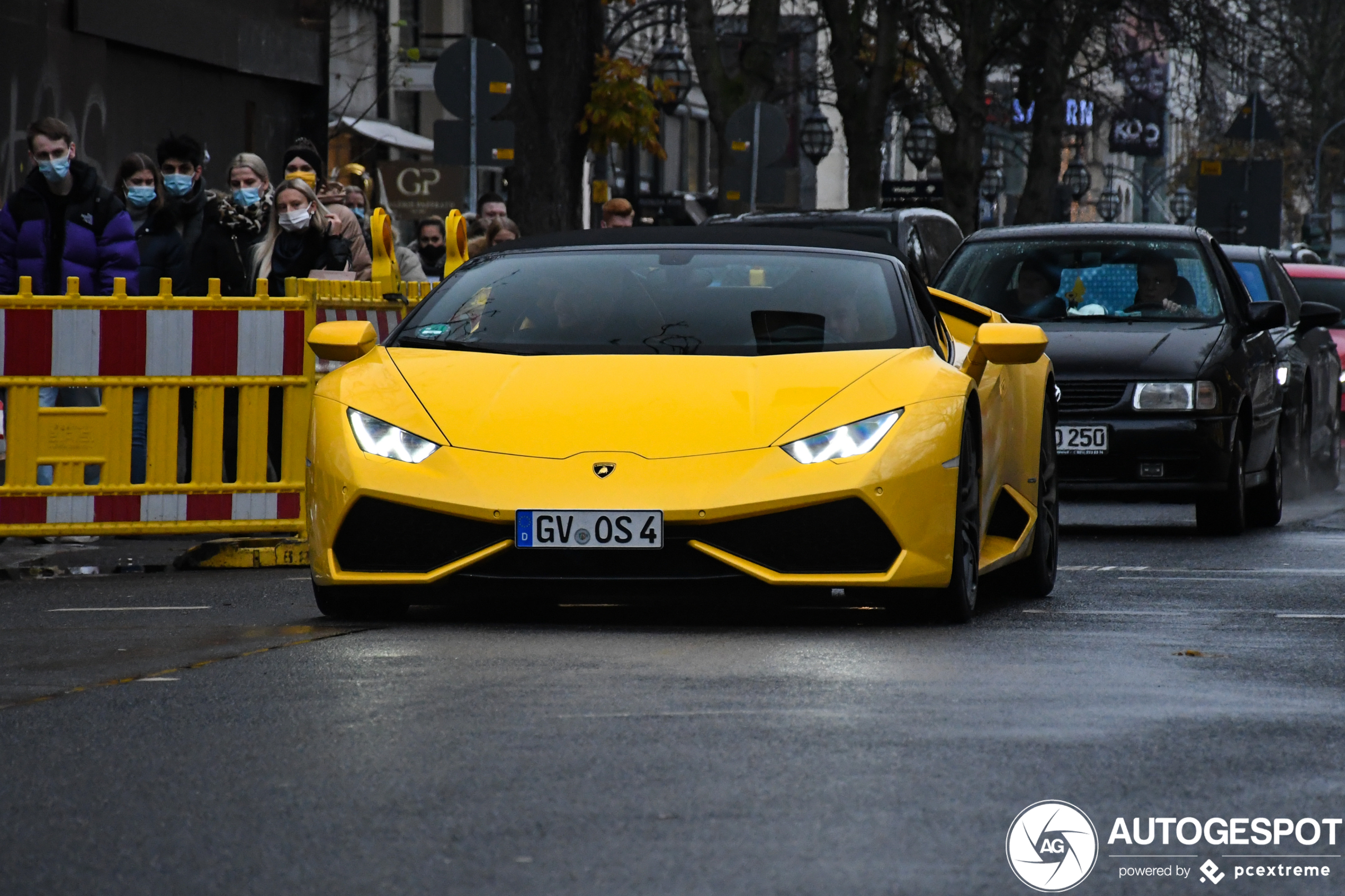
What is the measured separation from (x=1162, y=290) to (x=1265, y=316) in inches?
23.9

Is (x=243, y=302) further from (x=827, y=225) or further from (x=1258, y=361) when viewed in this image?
(x=827, y=225)

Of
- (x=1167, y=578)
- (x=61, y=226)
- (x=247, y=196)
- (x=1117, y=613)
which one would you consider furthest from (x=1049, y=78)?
(x=1117, y=613)

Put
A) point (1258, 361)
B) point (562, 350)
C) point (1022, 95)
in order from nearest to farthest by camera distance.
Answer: point (562, 350) < point (1258, 361) < point (1022, 95)

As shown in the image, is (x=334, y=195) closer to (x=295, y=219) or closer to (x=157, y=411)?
(x=295, y=219)

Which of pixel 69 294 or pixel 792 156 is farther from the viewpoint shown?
pixel 792 156

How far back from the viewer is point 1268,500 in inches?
574

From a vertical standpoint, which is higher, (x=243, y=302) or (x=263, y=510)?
(x=243, y=302)

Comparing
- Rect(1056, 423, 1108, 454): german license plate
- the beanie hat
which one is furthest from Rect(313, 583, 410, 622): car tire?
the beanie hat

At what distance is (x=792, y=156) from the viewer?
75.9 m

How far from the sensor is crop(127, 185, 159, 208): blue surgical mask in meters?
14.1

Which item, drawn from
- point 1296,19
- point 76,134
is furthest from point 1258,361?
point 1296,19

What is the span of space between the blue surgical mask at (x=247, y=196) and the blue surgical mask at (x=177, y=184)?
0.59 meters

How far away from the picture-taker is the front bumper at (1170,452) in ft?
44.8

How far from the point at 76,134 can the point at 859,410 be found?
14.4 metres
